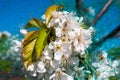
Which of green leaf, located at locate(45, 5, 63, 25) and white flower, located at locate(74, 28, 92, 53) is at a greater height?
green leaf, located at locate(45, 5, 63, 25)

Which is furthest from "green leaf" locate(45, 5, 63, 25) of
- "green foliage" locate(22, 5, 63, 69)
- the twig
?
the twig

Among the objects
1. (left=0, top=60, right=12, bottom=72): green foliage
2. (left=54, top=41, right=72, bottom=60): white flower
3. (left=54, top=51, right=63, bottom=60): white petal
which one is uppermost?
(left=0, top=60, right=12, bottom=72): green foliage

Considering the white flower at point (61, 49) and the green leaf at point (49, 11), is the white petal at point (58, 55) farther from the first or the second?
the green leaf at point (49, 11)

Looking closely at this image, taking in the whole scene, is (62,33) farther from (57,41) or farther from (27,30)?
(27,30)

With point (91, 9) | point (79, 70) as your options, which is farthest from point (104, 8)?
point (79, 70)

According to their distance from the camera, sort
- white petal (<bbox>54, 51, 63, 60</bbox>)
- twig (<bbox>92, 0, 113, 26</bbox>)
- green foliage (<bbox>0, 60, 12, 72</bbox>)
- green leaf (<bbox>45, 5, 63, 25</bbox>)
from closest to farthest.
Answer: white petal (<bbox>54, 51, 63, 60</bbox>) → green leaf (<bbox>45, 5, 63, 25</bbox>) → twig (<bbox>92, 0, 113, 26</bbox>) → green foliage (<bbox>0, 60, 12, 72</bbox>)

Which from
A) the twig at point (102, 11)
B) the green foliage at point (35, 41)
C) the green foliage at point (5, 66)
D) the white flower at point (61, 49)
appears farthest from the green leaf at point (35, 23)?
the green foliage at point (5, 66)

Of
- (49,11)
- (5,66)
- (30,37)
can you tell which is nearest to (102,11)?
(5,66)

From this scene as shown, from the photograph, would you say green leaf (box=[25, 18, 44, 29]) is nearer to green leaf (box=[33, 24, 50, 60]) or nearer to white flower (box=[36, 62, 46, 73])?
green leaf (box=[33, 24, 50, 60])

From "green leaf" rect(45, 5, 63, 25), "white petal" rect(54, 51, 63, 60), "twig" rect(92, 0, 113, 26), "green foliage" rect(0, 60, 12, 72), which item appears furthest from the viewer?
"green foliage" rect(0, 60, 12, 72)
